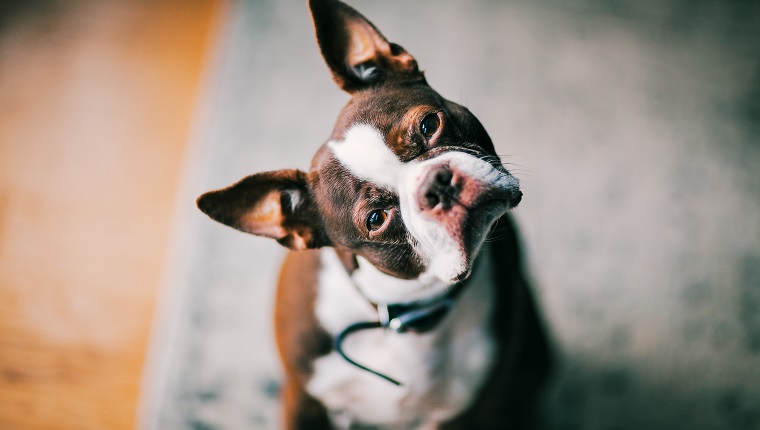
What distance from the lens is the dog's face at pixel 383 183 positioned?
1182 mm

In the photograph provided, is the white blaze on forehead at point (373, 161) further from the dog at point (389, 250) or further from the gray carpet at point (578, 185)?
the gray carpet at point (578, 185)

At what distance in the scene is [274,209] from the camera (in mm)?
1335

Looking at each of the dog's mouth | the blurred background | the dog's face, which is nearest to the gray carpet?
the blurred background

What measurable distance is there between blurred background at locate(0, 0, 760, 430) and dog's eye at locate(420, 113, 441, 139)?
2.89 feet

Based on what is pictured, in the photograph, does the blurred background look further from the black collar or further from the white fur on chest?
the black collar

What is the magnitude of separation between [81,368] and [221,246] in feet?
2.06

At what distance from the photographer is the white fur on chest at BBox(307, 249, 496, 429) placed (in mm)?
1428

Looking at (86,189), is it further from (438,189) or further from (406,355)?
(438,189)

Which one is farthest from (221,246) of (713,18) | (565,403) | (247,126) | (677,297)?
(713,18)

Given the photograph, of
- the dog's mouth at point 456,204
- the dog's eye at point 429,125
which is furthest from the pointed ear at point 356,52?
the dog's mouth at point 456,204

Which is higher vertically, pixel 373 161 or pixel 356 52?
pixel 356 52

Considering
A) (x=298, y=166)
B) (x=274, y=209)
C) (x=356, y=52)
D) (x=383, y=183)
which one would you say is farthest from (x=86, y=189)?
(x=383, y=183)

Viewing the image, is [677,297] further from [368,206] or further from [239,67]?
[239,67]

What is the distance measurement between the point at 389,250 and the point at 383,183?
0.14m
